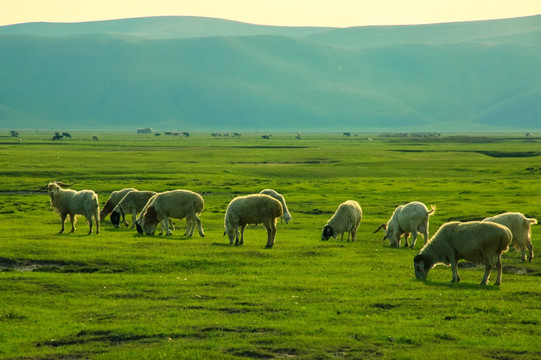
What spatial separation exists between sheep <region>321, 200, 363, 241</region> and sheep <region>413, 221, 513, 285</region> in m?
8.24

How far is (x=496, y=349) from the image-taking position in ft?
44.9

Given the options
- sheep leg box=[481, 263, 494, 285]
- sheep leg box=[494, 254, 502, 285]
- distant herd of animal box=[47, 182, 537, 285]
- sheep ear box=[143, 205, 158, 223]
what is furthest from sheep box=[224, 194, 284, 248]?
sheep leg box=[494, 254, 502, 285]

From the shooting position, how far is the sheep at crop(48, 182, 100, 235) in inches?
1130

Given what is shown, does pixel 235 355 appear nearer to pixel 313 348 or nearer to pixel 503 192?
pixel 313 348

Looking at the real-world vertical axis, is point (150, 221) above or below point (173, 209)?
below

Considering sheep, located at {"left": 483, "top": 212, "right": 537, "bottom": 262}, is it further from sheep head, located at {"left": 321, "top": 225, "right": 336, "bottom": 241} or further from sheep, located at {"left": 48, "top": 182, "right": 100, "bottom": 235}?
sheep, located at {"left": 48, "top": 182, "right": 100, "bottom": 235}

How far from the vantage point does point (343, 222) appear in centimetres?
2841

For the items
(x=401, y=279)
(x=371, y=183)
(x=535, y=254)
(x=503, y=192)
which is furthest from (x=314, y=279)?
(x=371, y=183)

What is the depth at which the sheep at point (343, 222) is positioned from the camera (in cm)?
2809

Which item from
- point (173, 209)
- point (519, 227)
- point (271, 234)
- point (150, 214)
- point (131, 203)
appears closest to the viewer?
point (519, 227)

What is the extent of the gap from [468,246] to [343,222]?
31.8 ft

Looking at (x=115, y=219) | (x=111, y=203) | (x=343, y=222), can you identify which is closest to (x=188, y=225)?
(x=115, y=219)

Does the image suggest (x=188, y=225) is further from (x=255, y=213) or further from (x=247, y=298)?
(x=247, y=298)

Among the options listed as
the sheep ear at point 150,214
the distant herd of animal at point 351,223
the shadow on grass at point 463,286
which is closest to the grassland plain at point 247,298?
the shadow on grass at point 463,286
